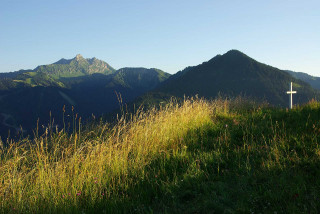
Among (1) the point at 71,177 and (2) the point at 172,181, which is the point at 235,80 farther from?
(1) the point at 71,177

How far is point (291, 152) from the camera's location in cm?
394

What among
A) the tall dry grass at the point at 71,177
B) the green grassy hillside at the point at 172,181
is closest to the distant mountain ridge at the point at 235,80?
the green grassy hillside at the point at 172,181

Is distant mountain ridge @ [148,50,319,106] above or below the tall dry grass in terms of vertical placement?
above

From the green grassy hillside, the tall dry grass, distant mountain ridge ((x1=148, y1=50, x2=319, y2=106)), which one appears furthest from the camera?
distant mountain ridge ((x1=148, y1=50, x2=319, y2=106))

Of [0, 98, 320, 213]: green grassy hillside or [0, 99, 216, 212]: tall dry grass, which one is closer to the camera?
[0, 98, 320, 213]: green grassy hillside

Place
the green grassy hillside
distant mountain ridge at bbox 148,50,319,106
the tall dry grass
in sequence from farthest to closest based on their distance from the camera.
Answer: distant mountain ridge at bbox 148,50,319,106, the tall dry grass, the green grassy hillside

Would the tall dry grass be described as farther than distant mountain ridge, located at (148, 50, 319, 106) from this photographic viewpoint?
No

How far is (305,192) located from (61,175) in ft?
11.0

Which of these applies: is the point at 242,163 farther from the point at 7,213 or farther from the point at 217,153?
the point at 7,213

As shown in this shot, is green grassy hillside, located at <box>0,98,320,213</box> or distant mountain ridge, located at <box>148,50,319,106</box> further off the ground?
distant mountain ridge, located at <box>148,50,319,106</box>

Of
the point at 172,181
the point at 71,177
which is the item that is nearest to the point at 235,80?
the point at 172,181

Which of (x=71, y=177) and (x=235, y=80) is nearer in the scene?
(x=71, y=177)

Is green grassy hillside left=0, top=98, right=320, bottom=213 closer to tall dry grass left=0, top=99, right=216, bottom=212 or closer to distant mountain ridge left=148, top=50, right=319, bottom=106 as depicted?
tall dry grass left=0, top=99, right=216, bottom=212

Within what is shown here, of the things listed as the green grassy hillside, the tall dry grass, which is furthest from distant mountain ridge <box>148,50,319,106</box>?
the tall dry grass
